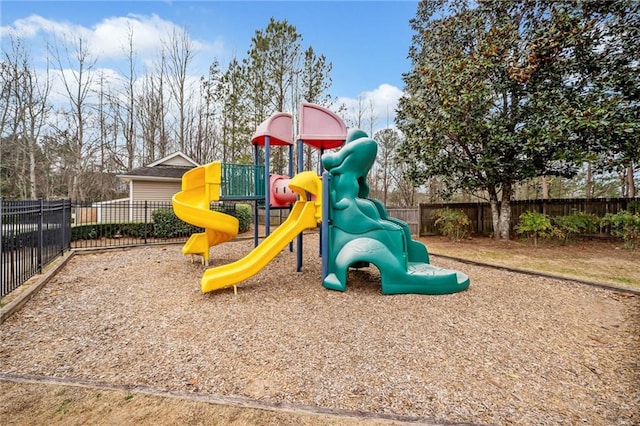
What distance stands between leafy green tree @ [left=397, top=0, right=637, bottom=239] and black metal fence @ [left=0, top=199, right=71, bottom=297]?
36.6 ft

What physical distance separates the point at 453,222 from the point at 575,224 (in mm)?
3875

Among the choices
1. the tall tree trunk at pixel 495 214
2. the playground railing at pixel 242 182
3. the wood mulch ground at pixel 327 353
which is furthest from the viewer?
the tall tree trunk at pixel 495 214

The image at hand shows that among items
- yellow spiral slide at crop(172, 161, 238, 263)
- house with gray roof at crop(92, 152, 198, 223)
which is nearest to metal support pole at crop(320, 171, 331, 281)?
yellow spiral slide at crop(172, 161, 238, 263)

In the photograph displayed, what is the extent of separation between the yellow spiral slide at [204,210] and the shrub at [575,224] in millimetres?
10788

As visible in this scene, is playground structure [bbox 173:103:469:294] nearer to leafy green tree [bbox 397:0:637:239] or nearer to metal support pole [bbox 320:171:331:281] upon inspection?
metal support pole [bbox 320:171:331:281]

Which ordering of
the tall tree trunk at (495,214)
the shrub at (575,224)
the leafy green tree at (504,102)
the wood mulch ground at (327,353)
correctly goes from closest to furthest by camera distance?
the wood mulch ground at (327,353)
the leafy green tree at (504,102)
the shrub at (575,224)
the tall tree trunk at (495,214)

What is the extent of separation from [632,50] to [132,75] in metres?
26.2

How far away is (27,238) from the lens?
536cm

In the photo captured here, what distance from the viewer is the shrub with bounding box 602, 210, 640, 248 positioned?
9.52 meters

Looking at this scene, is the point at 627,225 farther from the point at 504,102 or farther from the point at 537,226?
the point at 504,102

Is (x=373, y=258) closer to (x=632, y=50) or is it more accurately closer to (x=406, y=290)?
(x=406, y=290)

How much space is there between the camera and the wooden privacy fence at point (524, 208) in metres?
11.2

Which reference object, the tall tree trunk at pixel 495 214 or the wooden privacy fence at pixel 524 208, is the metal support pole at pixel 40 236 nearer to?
the wooden privacy fence at pixel 524 208

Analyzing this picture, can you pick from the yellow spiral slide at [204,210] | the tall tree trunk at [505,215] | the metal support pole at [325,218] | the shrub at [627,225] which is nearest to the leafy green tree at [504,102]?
the tall tree trunk at [505,215]
